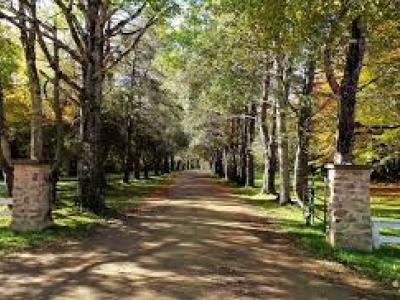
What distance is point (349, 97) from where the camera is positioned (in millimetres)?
16172

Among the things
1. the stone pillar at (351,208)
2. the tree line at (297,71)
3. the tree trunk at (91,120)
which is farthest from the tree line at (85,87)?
the stone pillar at (351,208)

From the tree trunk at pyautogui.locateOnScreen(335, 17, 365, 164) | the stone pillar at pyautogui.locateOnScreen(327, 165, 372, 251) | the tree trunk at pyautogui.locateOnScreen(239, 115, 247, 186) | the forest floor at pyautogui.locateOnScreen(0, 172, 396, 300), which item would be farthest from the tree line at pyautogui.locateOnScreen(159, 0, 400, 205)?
the forest floor at pyautogui.locateOnScreen(0, 172, 396, 300)

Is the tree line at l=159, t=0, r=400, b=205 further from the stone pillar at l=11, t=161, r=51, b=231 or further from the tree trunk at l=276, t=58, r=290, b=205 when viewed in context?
the stone pillar at l=11, t=161, r=51, b=231

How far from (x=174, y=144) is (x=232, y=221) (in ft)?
167

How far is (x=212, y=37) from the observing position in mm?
24828

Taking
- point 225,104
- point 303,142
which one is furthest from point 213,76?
point 303,142

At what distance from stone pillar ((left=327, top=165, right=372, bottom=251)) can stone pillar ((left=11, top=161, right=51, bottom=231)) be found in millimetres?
6825

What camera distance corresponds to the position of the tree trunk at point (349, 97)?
15.9 metres

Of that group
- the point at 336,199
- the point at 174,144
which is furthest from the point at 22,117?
the point at 174,144

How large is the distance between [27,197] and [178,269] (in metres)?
5.94

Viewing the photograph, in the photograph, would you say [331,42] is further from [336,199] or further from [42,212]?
[42,212]

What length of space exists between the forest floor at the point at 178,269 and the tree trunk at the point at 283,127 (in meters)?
9.72

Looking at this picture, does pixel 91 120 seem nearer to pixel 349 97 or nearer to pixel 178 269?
pixel 349 97

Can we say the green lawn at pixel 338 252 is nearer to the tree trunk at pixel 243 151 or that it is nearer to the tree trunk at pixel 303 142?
the tree trunk at pixel 303 142
